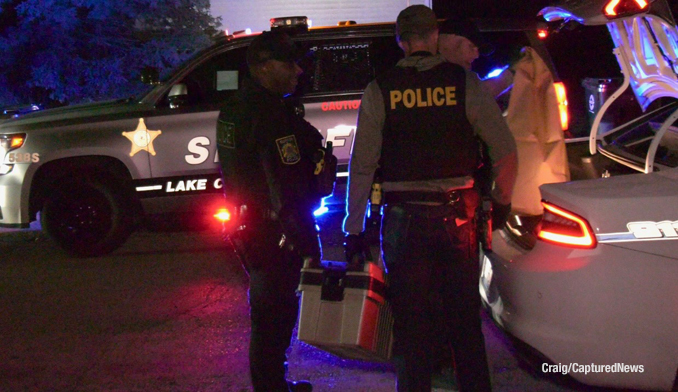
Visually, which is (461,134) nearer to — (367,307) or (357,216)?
(357,216)

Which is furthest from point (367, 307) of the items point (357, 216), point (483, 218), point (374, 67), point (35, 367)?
point (374, 67)

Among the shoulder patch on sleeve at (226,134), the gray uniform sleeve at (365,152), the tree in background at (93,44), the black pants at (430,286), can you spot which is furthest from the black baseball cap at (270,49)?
the tree in background at (93,44)

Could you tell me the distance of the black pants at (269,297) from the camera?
3.03 metres

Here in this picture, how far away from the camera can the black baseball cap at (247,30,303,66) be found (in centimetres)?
300

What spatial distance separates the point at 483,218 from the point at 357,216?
23.4 inches

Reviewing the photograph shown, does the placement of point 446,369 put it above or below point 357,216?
below

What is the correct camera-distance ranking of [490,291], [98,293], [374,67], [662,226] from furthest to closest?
[374,67] → [98,293] → [490,291] → [662,226]

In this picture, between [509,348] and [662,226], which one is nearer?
[662,226]

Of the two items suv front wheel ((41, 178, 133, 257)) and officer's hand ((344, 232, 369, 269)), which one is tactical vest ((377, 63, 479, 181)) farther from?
suv front wheel ((41, 178, 133, 257))

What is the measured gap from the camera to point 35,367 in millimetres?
4121

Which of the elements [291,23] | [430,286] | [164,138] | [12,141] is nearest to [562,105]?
[291,23]

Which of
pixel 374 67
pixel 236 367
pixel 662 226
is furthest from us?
pixel 374 67

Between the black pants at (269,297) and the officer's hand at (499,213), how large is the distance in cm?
94

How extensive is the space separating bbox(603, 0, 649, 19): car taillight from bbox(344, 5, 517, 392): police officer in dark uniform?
1.12m
